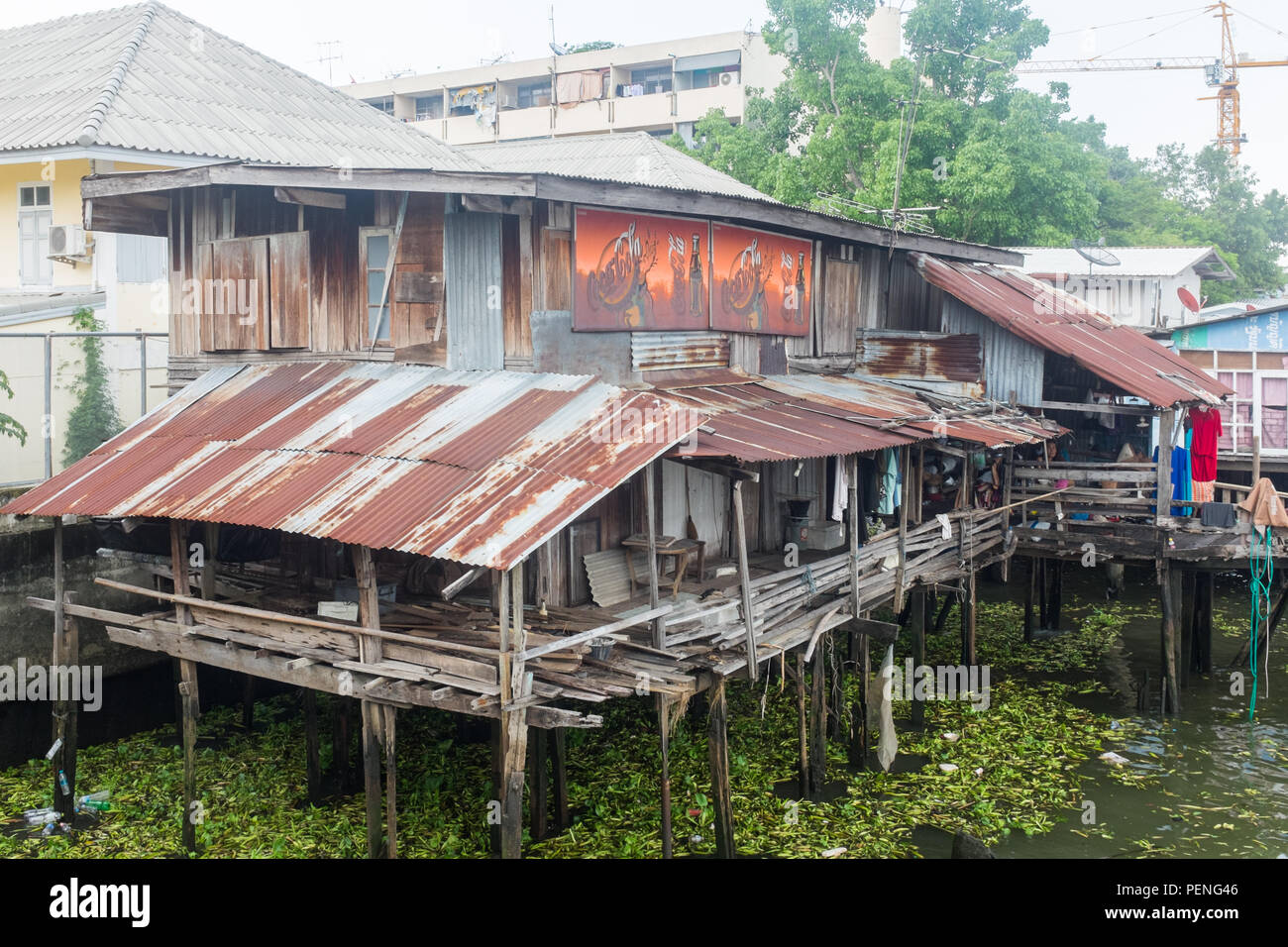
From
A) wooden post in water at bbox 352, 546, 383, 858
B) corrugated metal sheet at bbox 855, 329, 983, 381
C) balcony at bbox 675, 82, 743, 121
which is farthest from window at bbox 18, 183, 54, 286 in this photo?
balcony at bbox 675, 82, 743, 121

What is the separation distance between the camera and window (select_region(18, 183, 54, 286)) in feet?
65.0

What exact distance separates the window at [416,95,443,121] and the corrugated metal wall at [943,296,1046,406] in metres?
37.4

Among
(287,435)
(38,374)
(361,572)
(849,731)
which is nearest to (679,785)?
(849,731)

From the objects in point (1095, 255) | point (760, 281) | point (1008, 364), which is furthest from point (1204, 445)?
point (1095, 255)

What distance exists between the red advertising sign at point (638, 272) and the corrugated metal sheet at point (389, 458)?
5.59 ft

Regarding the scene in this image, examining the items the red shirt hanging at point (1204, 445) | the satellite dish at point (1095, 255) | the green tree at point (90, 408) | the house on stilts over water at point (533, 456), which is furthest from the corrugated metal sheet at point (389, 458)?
the satellite dish at point (1095, 255)

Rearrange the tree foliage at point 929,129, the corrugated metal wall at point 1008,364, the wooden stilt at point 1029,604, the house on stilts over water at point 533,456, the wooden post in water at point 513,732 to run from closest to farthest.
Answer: the wooden post in water at point 513,732
the house on stilts over water at point 533,456
the corrugated metal wall at point 1008,364
the wooden stilt at point 1029,604
the tree foliage at point 929,129

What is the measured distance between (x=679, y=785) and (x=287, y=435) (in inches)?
247

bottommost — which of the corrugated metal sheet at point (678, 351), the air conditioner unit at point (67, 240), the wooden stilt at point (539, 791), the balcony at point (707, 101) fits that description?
the wooden stilt at point (539, 791)

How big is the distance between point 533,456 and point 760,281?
7055 mm

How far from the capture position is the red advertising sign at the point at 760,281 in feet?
52.6

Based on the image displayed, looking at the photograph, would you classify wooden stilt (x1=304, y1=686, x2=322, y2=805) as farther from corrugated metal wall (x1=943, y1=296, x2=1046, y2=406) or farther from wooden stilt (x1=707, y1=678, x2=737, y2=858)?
corrugated metal wall (x1=943, y1=296, x2=1046, y2=406)

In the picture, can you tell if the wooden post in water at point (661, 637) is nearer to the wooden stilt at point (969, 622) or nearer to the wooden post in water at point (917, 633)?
the wooden post in water at point (917, 633)
